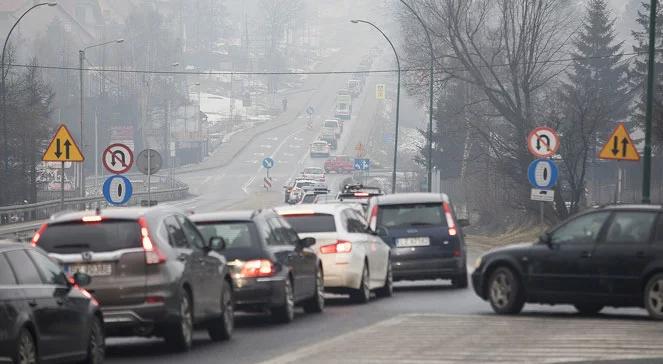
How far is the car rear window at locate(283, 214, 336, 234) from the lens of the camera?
24.1 m

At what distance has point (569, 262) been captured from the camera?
20.2 metres

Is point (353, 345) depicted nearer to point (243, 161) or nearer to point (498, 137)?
point (498, 137)

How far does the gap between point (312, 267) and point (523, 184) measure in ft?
114

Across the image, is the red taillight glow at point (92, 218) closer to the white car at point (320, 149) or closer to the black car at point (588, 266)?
the black car at point (588, 266)

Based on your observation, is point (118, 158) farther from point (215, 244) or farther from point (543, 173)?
point (215, 244)

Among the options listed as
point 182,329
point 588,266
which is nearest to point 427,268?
point 588,266

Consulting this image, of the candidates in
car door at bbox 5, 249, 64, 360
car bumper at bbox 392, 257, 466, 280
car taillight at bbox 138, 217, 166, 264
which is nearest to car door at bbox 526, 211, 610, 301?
car taillight at bbox 138, 217, 166, 264

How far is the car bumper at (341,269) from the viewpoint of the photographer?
2372 centimetres

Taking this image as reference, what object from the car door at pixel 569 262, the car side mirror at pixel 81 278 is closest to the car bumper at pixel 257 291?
the car door at pixel 569 262

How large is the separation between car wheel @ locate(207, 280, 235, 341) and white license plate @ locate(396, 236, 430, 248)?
8.87 meters

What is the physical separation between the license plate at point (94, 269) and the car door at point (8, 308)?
9.98 feet

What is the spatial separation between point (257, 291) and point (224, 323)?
5.44 feet

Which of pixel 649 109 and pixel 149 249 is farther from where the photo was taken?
pixel 649 109

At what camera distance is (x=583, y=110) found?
160ft
